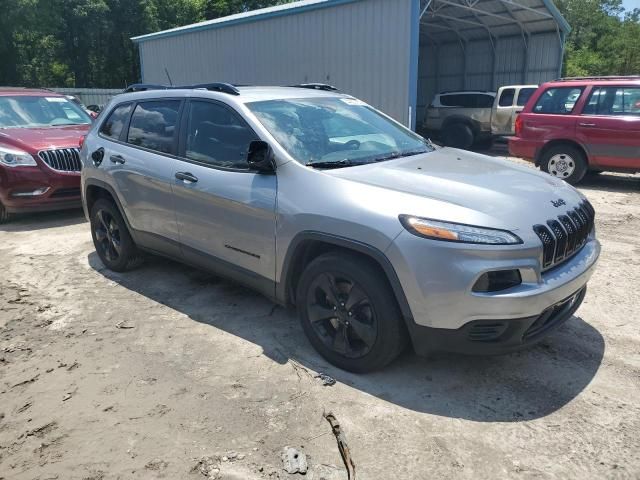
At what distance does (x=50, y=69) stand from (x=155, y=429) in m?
31.7

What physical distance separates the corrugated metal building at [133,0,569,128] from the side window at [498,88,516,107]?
234 cm

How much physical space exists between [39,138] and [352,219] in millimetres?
6382

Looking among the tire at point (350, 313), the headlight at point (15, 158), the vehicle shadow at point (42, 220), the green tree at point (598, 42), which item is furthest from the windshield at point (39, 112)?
the green tree at point (598, 42)

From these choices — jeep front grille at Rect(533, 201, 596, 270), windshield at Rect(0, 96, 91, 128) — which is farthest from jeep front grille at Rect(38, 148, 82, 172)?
jeep front grille at Rect(533, 201, 596, 270)

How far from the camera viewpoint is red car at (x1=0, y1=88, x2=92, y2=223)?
736 centimetres

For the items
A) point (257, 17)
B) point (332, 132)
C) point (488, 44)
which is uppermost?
point (257, 17)

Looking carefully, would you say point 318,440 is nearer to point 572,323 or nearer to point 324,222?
point 324,222

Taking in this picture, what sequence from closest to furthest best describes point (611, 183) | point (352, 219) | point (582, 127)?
1. point (352, 219)
2. point (582, 127)
3. point (611, 183)

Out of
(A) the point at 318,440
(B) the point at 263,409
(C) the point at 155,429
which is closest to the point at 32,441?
(C) the point at 155,429

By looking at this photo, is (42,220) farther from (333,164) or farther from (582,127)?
(582,127)

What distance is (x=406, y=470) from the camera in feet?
8.39

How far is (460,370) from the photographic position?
11.2 feet

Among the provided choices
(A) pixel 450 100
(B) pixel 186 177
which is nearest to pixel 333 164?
(B) pixel 186 177

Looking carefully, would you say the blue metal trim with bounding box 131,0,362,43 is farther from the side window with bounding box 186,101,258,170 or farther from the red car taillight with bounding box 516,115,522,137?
the side window with bounding box 186,101,258,170
